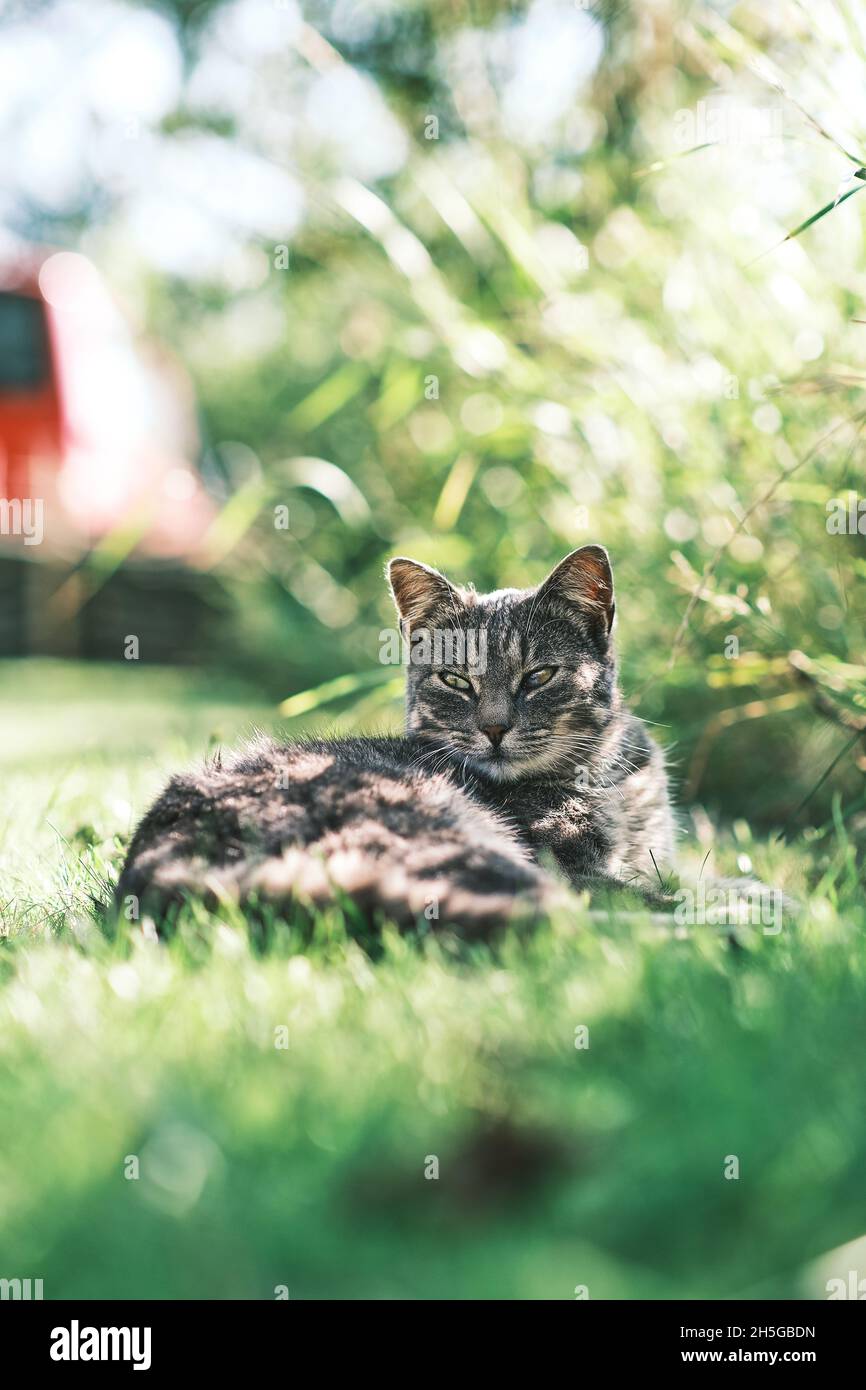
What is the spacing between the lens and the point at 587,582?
305 centimetres

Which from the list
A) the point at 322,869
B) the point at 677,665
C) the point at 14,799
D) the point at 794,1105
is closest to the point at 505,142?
the point at 677,665

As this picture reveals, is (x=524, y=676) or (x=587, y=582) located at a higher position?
(x=587, y=582)

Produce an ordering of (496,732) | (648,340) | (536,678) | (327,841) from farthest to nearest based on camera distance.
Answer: (648,340), (536,678), (496,732), (327,841)

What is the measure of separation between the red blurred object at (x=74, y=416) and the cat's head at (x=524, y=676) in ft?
19.5

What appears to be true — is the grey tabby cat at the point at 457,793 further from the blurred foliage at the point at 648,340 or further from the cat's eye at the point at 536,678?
the blurred foliage at the point at 648,340

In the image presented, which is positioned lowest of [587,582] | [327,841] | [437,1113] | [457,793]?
[437,1113]

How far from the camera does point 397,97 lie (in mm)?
5512

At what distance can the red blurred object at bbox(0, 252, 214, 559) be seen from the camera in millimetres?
9078

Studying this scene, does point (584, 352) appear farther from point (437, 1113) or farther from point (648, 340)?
point (437, 1113)

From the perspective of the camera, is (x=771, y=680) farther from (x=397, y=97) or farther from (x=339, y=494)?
(x=397, y=97)

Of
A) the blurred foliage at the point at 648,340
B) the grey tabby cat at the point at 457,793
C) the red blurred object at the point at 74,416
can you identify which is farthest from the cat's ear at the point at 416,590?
the red blurred object at the point at 74,416

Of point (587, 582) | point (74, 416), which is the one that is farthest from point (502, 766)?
point (74, 416)

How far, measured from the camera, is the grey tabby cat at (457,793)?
6.89 feet

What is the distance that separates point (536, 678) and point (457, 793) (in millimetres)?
549
